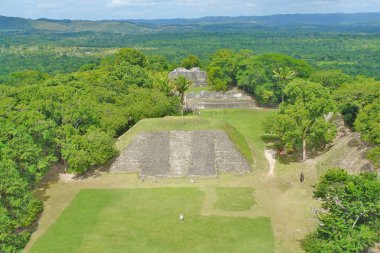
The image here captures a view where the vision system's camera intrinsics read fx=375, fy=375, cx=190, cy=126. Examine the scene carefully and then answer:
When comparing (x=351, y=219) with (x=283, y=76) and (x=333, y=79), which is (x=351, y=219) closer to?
(x=283, y=76)

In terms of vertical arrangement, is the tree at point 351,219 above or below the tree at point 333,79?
below

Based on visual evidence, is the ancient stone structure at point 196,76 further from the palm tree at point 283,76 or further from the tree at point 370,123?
the tree at point 370,123

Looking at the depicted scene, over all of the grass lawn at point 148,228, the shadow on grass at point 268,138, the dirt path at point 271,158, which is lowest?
the grass lawn at point 148,228

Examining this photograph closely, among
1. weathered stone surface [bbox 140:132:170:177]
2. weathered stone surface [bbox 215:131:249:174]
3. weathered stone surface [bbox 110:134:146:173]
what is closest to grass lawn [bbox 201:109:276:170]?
weathered stone surface [bbox 215:131:249:174]

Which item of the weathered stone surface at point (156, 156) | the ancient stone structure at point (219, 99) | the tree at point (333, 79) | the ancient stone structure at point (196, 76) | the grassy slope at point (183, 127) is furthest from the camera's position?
the ancient stone structure at point (196, 76)

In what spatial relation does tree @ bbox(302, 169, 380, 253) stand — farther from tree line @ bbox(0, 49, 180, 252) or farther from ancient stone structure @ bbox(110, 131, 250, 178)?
tree line @ bbox(0, 49, 180, 252)

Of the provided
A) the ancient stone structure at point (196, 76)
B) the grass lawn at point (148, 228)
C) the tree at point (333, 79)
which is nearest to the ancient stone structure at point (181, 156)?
the grass lawn at point (148, 228)
